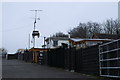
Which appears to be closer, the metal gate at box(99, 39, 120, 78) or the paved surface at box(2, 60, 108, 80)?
the metal gate at box(99, 39, 120, 78)

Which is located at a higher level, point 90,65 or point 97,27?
point 97,27

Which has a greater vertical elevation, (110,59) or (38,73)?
(110,59)

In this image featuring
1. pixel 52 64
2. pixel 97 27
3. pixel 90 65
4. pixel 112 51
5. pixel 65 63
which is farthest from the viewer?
pixel 97 27

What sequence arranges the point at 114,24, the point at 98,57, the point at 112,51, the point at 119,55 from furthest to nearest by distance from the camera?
the point at 114,24
the point at 98,57
the point at 112,51
the point at 119,55

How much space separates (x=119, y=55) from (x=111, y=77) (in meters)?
1.50

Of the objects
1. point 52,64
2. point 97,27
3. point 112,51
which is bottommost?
point 52,64

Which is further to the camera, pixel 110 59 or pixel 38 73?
pixel 38 73

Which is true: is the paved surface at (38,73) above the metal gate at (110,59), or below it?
below

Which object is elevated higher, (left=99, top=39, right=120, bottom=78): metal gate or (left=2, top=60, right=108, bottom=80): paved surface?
(left=99, top=39, right=120, bottom=78): metal gate

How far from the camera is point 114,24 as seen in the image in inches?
3273

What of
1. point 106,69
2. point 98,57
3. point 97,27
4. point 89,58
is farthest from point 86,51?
point 97,27

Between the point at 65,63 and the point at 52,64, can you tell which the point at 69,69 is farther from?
the point at 52,64

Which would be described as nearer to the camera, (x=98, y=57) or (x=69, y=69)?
(x=98, y=57)

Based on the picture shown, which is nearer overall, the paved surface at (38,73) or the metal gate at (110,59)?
the metal gate at (110,59)
